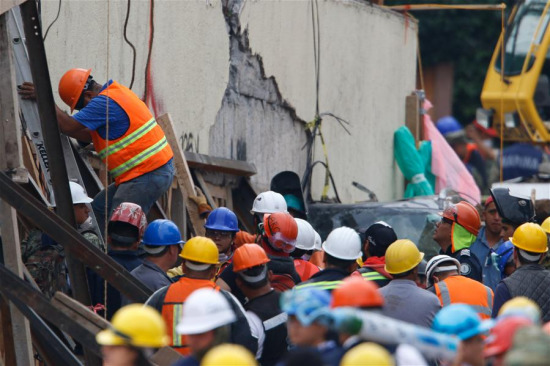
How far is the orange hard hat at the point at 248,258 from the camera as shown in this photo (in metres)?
7.33

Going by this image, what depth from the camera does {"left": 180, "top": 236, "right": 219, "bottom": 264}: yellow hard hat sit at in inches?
282

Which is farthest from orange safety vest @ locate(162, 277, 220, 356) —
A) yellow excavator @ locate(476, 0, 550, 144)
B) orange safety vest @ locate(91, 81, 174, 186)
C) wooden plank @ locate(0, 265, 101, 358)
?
yellow excavator @ locate(476, 0, 550, 144)

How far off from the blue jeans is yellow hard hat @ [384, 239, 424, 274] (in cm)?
213

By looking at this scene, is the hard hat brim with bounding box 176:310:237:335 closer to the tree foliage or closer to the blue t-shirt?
the blue t-shirt

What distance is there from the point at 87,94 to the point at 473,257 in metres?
3.05

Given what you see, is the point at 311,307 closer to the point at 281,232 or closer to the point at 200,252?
the point at 200,252

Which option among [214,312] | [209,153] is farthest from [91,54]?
[214,312]

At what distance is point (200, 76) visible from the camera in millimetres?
11609

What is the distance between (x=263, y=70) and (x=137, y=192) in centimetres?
406

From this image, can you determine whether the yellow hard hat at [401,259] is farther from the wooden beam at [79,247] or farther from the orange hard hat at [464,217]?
the orange hard hat at [464,217]

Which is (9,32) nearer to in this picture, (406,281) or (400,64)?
(406,281)

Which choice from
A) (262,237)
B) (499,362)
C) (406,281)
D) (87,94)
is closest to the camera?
(499,362)

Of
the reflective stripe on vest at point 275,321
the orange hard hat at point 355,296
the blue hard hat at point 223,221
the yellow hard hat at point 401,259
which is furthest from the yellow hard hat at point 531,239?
the orange hard hat at point 355,296

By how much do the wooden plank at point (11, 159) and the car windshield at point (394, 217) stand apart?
4.85 metres
